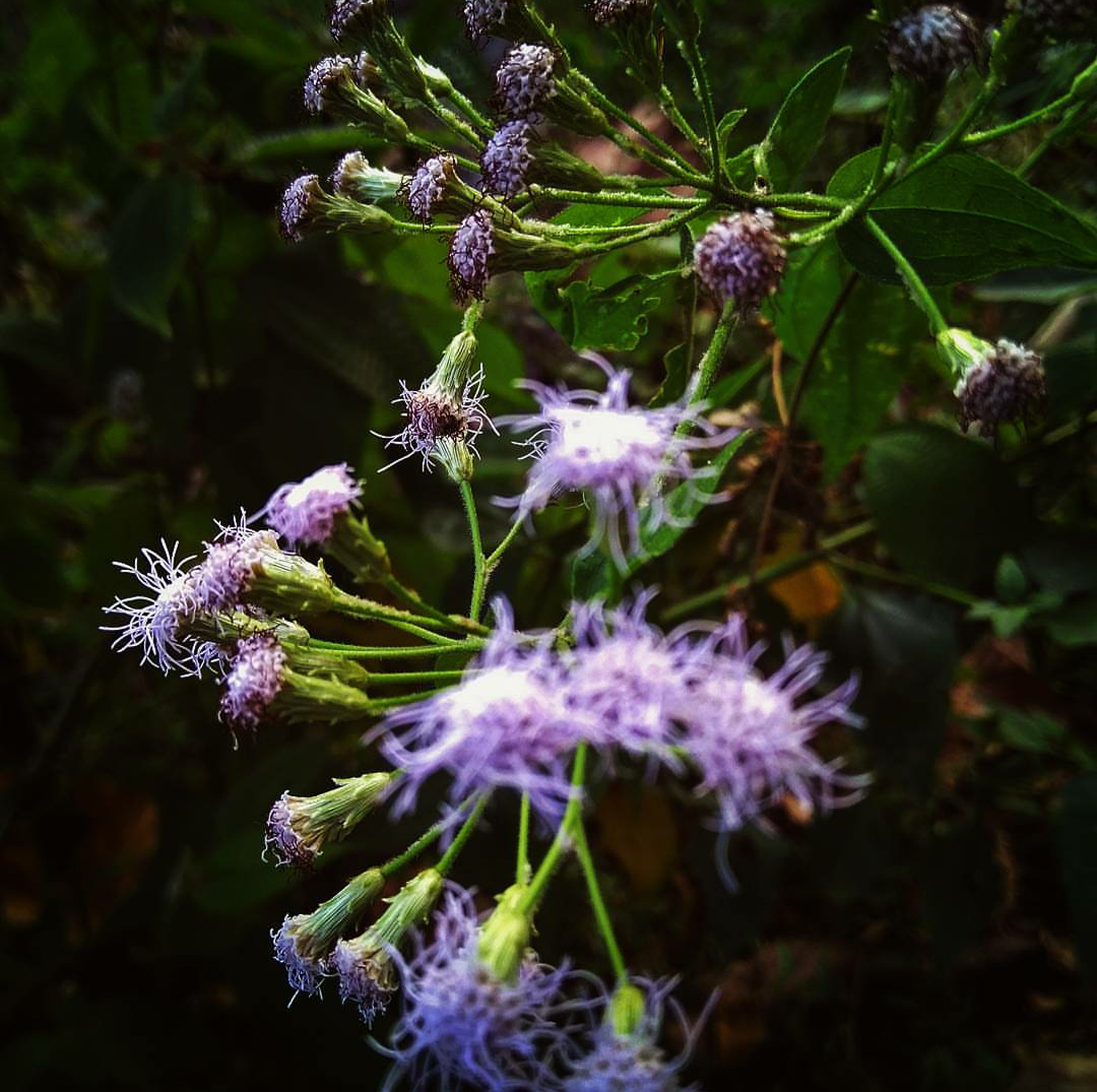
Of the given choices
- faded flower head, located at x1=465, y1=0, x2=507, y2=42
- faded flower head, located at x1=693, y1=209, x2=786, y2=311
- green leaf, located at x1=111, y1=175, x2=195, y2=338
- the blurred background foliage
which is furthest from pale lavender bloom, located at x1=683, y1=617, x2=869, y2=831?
green leaf, located at x1=111, y1=175, x2=195, y2=338

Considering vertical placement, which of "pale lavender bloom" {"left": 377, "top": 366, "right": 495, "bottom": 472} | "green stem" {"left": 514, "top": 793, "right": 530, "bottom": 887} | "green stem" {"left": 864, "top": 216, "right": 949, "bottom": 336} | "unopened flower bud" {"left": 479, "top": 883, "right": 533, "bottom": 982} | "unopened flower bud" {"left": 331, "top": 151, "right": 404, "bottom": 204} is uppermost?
"green stem" {"left": 864, "top": 216, "right": 949, "bottom": 336}

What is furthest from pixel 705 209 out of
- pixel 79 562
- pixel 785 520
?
pixel 79 562

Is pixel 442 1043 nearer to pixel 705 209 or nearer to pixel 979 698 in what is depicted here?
pixel 705 209

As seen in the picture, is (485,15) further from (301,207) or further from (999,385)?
(999,385)

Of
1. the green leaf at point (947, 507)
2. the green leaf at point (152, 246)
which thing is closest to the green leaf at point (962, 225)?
the green leaf at point (947, 507)

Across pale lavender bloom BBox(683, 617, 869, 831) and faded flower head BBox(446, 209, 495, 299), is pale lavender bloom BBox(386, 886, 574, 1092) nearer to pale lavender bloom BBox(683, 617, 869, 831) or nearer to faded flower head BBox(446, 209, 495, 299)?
pale lavender bloom BBox(683, 617, 869, 831)
